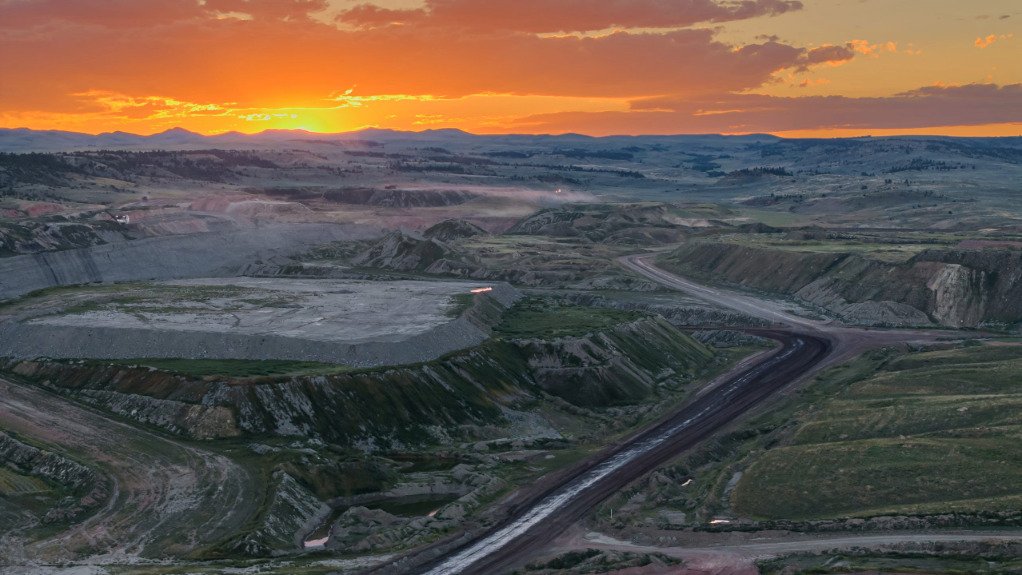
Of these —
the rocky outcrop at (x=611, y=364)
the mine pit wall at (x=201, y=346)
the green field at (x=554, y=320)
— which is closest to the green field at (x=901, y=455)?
the rocky outcrop at (x=611, y=364)

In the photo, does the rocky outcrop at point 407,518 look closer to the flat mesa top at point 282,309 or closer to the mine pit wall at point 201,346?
the mine pit wall at point 201,346

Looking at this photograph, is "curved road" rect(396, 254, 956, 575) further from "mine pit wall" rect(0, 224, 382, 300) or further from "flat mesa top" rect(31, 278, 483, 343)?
"mine pit wall" rect(0, 224, 382, 300)

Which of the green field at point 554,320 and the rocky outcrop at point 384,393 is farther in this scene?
the green field at point 554,320

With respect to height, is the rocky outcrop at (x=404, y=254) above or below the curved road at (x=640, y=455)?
above

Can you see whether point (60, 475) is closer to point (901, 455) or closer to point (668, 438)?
point (668, 438)

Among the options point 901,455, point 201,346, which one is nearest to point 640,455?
point 901,455

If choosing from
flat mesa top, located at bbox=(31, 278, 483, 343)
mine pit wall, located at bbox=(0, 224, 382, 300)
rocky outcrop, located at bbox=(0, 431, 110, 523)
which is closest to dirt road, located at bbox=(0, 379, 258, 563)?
rocky outcrop, located at bbox=(0, 431, 110, 523)

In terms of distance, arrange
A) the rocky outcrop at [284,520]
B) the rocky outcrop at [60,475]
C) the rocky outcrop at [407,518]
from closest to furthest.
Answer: the rocky outcrop at [284,520] → the rocky outcrop at [407,518] → the rocky outcrop at [60,475]

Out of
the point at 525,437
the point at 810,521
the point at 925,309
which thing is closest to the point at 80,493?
the point at 525,437
